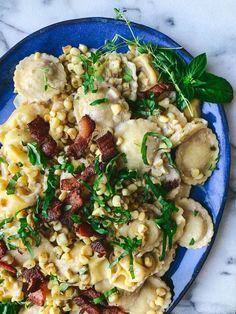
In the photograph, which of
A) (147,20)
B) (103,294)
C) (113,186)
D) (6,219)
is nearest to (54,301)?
(103,294)

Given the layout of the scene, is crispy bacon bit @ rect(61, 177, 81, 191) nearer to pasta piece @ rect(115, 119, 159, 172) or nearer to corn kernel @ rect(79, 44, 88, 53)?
pasta piece @ rect(115, 119, 159, 172)

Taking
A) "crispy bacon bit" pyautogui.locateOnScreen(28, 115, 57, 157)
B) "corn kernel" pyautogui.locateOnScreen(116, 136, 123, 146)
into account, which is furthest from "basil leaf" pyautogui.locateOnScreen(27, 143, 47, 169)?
"corn kernel" pyautogui.locateOnScreen(116, 136, 123, 146)

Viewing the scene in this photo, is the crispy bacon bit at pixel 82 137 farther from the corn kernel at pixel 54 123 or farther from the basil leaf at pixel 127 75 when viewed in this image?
the basil leaf at pixel 127 75

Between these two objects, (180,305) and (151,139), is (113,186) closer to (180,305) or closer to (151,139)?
(151,139)

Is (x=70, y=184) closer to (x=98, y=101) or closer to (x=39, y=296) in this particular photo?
(x=98, y=101)

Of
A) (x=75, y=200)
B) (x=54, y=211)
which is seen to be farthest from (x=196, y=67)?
(x=54, y=211)

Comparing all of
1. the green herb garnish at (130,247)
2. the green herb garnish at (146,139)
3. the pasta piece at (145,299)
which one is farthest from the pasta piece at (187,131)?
the pasta piece at (145,299)

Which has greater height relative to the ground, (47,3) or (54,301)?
(47,3)
